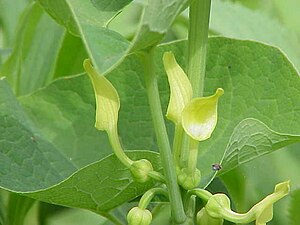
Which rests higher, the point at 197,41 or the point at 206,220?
the point at 197,41

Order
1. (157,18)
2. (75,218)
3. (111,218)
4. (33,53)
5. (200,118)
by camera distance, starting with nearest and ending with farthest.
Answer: (157,18) → (200,118) → (111,218) → (75,218) → (33,53)

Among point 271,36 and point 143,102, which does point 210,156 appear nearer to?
point 143,102

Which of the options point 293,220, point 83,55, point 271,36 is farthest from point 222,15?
point 293,220

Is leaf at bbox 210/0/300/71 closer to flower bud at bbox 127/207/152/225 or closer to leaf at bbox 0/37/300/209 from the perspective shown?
leaf at bbox 0/37/300/209

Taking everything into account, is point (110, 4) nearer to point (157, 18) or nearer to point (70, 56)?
point (157, 18)

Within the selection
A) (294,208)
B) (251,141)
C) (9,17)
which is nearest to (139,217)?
(251,141)

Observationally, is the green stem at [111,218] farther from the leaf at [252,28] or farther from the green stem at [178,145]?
the leaf at [252,28]

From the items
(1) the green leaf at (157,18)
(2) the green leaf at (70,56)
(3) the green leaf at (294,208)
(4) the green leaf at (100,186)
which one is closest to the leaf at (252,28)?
(2) the green leaf at (70,56)
